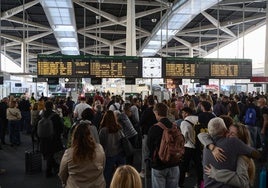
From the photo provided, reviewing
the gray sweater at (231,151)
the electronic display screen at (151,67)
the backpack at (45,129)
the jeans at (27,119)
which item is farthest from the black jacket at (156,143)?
the jeans at (27,119)

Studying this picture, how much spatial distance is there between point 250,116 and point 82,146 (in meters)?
7.28

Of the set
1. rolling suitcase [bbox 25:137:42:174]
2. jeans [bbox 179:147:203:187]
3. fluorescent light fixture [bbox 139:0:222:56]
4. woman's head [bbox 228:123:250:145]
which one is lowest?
rolling suitcase [bbox 25:137:42:174]

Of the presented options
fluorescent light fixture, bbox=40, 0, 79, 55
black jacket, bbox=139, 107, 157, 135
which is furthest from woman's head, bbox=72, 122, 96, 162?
fluorescent light fixture, bbox=40, 0, 79, 55

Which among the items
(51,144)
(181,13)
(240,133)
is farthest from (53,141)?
(181,13)

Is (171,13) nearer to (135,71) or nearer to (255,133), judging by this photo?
(135,71)

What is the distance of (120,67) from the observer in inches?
565

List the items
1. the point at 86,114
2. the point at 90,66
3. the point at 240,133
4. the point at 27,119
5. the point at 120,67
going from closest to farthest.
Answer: the point at 240,133, the point at 86,114, the point at 90,66, the point at 120,67, the point at 27,119

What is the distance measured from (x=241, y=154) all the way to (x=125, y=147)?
235 centimetres

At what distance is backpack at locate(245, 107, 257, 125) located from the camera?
31.2 ft

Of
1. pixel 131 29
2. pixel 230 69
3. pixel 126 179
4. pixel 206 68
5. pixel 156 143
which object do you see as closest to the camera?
pixel 126 179

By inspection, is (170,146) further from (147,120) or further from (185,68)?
(185,68)

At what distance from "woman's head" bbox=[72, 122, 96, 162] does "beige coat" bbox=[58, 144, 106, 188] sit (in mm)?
70

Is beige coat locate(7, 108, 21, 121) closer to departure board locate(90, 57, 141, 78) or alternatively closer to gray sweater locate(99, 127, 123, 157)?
departure board locate(90, 57, 141, 78)

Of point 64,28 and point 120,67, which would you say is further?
point 64,28
